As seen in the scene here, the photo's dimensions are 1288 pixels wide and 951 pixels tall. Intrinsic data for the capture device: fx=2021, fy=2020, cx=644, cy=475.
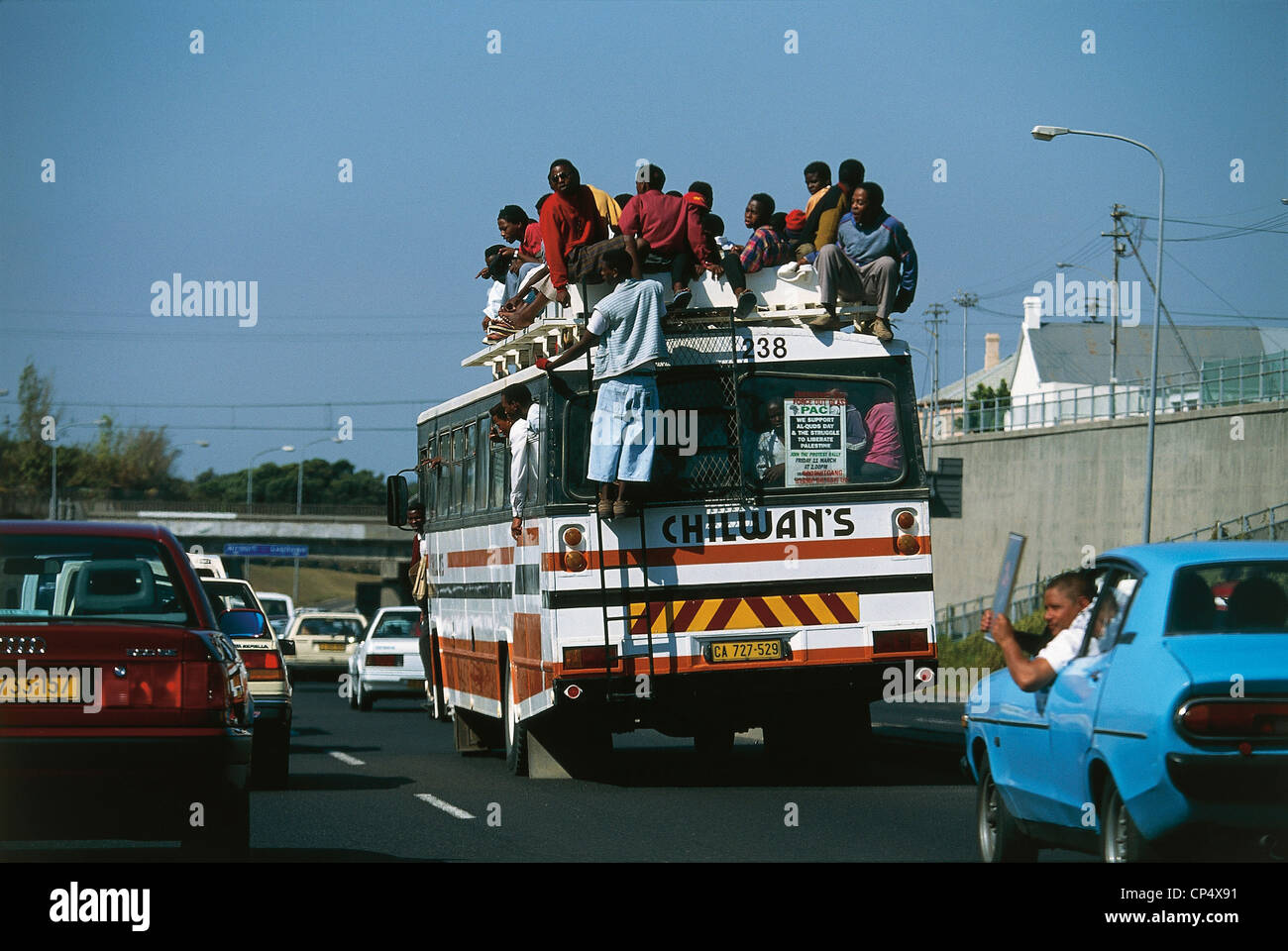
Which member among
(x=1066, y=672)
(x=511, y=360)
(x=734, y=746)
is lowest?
(x=734, y=746)

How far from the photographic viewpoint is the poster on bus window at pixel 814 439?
49.1 ft

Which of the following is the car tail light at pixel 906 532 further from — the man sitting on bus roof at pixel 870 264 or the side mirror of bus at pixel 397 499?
the side mirror of bus at pixel 397 499

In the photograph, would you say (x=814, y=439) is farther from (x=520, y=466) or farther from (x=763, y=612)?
(x=520, y=466)

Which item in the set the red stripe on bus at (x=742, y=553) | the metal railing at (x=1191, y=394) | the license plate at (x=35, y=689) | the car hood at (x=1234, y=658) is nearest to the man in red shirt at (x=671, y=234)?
the red stripe on bus at (x=742, y=553)

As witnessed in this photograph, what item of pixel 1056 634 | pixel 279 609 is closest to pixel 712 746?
pixel 1056 634

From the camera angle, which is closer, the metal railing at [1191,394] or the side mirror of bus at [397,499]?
the side mirror of bus at [397,499]

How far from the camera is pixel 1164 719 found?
7254 millimetres

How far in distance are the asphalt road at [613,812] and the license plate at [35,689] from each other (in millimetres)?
1541

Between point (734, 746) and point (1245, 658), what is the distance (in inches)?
561

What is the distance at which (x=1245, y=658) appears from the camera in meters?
7.29
